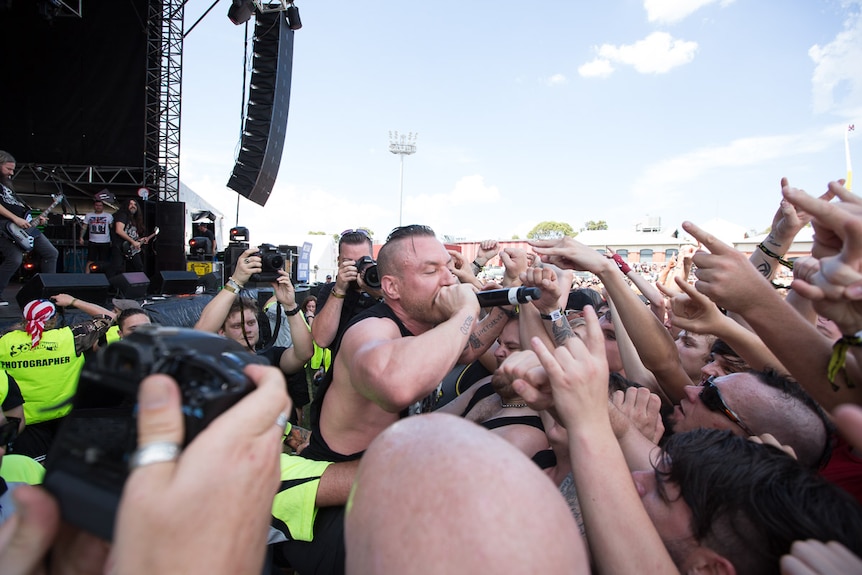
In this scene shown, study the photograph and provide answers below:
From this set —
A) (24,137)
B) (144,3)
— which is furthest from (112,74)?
(24,137)

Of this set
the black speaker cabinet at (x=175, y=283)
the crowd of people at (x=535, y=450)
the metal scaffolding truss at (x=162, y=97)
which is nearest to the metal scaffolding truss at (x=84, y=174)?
the metal scaffolding truss at (x=162, y=97)

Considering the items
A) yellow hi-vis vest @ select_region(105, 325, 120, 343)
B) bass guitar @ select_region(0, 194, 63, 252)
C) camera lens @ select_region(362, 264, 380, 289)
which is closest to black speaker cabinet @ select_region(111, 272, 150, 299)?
bass guitar @ select_region(0, 194, 63, 252)

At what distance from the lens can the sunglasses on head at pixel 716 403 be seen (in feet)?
5.77

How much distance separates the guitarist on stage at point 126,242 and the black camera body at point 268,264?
7905 millimetres

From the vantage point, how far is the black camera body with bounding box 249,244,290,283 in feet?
10.8

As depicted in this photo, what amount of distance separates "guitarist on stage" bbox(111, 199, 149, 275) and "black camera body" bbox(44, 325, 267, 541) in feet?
34.5

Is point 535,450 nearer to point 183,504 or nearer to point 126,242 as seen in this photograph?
point 183,504

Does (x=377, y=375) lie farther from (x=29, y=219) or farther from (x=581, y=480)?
(x=29, y=219)

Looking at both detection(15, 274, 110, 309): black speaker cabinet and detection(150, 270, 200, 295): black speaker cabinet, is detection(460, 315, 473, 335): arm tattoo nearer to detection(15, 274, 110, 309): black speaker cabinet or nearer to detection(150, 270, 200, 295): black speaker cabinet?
detection(15, 274, 110, 309): black speaker cabinet

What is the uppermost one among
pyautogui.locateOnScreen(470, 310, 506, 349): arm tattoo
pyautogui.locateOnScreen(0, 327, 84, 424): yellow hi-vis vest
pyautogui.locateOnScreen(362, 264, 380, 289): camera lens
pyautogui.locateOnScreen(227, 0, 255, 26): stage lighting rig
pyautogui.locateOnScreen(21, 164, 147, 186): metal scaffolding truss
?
pyautogui.locateOnScreen(227, 0, 255, 26): stage lighting rig

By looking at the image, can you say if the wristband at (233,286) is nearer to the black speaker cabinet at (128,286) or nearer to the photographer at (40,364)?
the photographer at (40,364)

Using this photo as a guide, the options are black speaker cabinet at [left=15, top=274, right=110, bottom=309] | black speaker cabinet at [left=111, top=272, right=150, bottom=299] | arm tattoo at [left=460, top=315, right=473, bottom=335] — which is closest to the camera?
arm tattoo at [left=460, top=315, right=473, bottom=335]

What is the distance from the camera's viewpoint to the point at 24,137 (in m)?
12.3

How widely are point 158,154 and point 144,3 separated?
4.11 m
